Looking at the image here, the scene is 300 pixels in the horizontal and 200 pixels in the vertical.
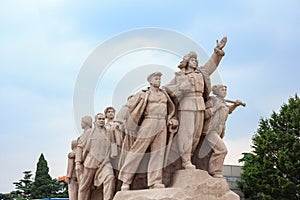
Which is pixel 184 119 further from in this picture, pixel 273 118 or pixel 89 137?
pixel 273 118

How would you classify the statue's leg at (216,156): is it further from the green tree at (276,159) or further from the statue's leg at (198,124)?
the green tree at (276,159)

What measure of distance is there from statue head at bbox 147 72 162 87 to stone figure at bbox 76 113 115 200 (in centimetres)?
135

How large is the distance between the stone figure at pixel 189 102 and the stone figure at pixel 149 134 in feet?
0.85

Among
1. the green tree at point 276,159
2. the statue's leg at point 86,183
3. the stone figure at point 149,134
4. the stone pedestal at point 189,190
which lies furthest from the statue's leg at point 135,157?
the green tree at point 276,159

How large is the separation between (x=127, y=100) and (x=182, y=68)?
3.76 feet

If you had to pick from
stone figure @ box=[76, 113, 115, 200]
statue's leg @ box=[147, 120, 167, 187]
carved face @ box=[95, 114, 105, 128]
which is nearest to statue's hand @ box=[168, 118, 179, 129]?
statue's leg @ box=[147, 120, 167, 187]

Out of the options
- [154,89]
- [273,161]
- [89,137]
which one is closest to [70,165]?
[89,137]

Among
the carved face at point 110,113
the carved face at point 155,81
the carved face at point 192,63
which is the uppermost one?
the carved face at point 192,63

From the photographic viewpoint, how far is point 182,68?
8109 mm

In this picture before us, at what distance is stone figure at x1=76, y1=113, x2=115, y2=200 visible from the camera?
8.16 metres

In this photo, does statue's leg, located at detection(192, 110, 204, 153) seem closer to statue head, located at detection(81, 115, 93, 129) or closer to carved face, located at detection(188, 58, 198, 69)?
carved face, located at detection(188, 58, 198, 69)

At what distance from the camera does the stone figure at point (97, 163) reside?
8165mm

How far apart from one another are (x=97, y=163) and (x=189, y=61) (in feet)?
8.13

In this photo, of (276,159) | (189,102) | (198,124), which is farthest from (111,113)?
(276,159)
